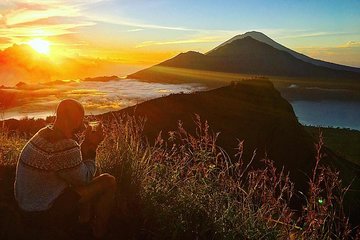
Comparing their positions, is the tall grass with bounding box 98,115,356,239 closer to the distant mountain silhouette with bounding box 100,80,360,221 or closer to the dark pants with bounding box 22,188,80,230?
the dark pants with bounding box 22,188,80,230

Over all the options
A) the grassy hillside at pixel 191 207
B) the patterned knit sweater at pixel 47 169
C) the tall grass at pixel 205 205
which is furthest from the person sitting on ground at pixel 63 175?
the tall grass at pixel 205 205

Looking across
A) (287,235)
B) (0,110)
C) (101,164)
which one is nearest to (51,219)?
(101,164)

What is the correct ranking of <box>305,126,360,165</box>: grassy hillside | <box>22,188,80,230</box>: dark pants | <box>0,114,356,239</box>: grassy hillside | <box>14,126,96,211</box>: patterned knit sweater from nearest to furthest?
<box>14,126,96,211</box>: patterned knit sweater → <box>22,188,80,230</box>: dark pants → <box>0,114,356,239</box>: grassy hillside → <box>305,126,360,165</box>: grassy hillside

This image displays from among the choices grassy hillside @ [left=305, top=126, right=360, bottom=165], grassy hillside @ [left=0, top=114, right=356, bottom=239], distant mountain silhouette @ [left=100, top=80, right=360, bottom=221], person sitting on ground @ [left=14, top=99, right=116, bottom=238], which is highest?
person sitting on ground @ [left=14, top=99, right=116, bottom=238]

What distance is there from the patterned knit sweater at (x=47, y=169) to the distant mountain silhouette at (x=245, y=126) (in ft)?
48.9

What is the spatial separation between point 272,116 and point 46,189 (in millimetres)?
23218

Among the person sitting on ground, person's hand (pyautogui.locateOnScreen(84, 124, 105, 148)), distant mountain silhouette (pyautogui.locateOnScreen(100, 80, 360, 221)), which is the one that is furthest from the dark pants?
distant mountain silhouette (pyautogui.locateOnScreen(100, 80, 360, 221))

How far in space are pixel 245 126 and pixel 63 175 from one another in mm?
20296

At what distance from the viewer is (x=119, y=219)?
539cm

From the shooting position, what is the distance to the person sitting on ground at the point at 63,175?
4.45 metres

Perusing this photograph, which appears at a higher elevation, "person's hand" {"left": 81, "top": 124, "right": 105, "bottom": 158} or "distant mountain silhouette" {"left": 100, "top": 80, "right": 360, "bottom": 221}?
"person's hand" {"left": 81, "top": 124, "right": 105, "bottom": 158}

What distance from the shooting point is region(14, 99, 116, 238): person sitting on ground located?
14.6ft

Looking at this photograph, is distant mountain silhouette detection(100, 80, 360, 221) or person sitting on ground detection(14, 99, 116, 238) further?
distant mountain silhouette detection(100, 80, 360, 221)

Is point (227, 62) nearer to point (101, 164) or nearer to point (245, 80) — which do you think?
point (245, 80)
